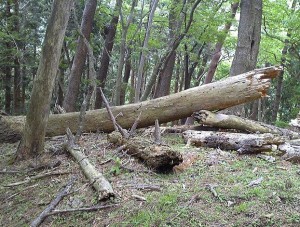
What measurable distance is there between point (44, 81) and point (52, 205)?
2397 mm

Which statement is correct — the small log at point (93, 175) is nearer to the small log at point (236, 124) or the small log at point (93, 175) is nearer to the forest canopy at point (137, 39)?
the small log at point (236, 124)

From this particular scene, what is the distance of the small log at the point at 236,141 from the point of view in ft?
18.2

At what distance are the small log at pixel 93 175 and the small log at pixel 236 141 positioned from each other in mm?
2088

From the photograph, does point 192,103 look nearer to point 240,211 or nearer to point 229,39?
point 240,211

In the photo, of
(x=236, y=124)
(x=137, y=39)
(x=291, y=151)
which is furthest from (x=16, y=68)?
(x=291, y=151)

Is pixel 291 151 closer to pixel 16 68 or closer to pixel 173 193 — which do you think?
pixel 173 193

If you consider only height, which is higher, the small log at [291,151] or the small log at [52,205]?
the small log at [291,151]

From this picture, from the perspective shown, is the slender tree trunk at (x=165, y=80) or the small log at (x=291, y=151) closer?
the small log at (x=291, y=151)

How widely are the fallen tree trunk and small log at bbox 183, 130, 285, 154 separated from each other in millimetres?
958

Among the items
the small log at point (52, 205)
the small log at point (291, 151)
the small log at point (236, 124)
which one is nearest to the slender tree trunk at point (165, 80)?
the small log at point (236, 124)

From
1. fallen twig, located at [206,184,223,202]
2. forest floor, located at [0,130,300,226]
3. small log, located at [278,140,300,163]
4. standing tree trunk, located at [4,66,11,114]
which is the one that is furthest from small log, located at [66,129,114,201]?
standing tree trunk, located at [4,66,11,114]

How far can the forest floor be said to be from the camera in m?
3.53

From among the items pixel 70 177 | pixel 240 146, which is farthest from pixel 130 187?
pixel 240 146

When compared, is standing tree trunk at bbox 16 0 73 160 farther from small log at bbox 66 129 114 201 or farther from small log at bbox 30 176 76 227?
small log at bbox 30 176 76 227
